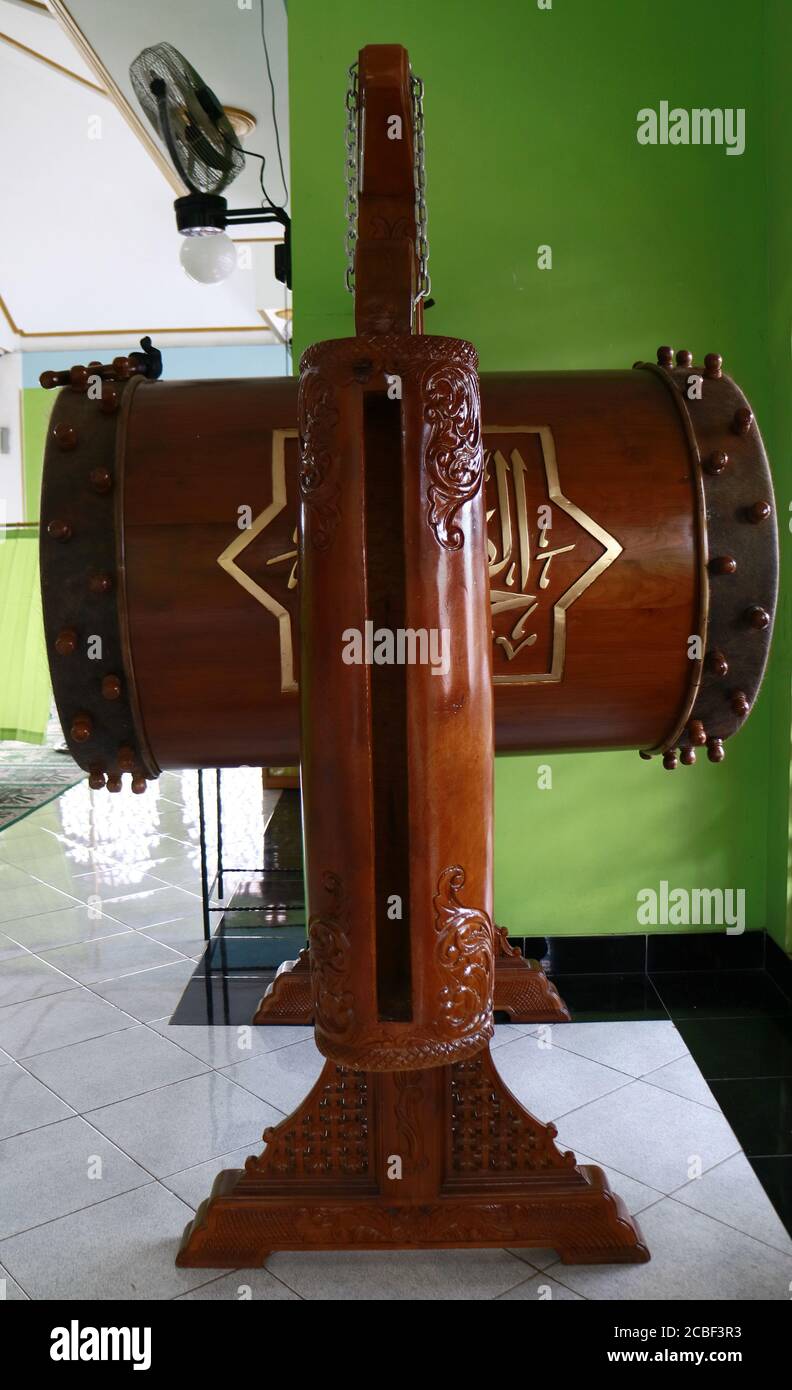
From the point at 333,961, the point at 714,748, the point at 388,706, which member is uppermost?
the point at 388,706

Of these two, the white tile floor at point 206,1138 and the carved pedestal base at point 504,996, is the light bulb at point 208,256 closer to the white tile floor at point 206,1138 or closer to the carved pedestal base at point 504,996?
the white tile floor at point 206,1138

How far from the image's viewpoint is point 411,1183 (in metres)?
2.06

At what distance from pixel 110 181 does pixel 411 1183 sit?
8128 mm

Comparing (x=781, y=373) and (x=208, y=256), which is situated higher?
(x=208, y=256)

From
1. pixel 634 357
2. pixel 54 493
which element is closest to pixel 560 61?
pixel 634 357

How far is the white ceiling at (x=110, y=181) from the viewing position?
171 inches

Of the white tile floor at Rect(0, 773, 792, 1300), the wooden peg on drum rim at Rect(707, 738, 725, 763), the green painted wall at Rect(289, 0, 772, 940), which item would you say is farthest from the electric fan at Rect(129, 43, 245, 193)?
the wooden peg on drum rim at Rect(707, 738, 725, 763)

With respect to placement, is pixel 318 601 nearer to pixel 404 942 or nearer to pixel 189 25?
pixel 404 942

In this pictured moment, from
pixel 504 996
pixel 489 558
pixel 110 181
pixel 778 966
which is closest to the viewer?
pixel 489 558

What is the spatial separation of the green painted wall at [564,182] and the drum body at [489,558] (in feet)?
3.88

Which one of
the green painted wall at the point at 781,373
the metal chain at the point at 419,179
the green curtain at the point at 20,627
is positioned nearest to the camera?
the metal chain at the point at 419,179

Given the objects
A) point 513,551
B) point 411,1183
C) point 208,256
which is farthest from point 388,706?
point 208,256

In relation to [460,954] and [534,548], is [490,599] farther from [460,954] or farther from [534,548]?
[460,954]

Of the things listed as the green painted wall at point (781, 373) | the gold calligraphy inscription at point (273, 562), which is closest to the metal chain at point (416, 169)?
the gold calligraphy inscription at point (273, 562)
